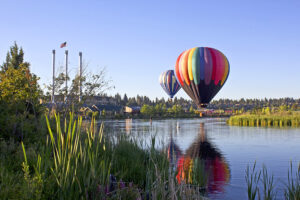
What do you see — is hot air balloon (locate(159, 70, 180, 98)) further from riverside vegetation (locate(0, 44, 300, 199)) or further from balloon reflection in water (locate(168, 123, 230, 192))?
riverside vegetation (locate(0, 44, 300, 199))

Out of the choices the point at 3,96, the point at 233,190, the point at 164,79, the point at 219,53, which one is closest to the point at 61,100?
the point at 3,96

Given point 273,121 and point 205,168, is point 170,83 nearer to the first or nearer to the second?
point 273,121

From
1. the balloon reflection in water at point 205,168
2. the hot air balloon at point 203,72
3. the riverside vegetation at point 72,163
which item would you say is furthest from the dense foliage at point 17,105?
the hot air balloon at point 203,72

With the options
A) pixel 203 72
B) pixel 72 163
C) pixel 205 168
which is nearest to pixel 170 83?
pixel 203 72

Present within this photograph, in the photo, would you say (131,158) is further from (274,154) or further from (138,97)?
(138,97)

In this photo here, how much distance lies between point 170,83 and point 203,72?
137 ft

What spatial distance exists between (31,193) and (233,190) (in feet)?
26.0

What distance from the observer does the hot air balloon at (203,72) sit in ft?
133

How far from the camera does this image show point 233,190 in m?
10.5

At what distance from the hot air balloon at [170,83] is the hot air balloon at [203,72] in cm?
3792

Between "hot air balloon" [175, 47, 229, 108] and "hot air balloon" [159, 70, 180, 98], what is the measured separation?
3792cm

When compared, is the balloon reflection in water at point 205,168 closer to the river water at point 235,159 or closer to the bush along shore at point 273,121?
the river water at point 235,159

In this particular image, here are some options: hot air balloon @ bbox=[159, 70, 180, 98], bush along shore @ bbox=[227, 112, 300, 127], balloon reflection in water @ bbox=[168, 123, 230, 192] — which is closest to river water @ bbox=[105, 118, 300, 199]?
balloon reflection in water @ bbox=[168, 123, 230, 192]

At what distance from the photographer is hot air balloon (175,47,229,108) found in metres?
40.4
